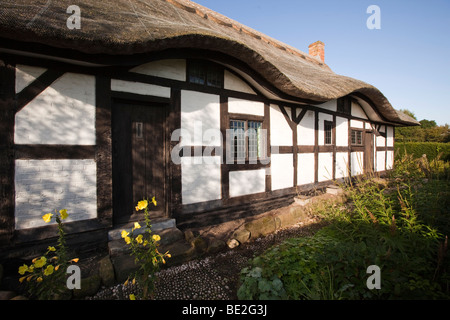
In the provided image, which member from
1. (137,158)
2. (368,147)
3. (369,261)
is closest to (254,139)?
(137,158)

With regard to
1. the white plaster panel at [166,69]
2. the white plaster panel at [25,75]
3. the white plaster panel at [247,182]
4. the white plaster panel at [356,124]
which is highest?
the white plaster panel at [166,69]

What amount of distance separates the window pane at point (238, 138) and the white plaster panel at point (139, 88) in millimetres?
1783

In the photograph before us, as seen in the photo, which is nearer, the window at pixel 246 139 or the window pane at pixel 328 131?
the window at pixel 246 139

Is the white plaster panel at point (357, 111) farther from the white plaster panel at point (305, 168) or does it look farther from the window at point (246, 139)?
the window at point (246, 139)

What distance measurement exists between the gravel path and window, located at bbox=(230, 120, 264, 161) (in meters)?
2.26

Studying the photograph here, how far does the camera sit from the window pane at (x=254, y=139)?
212 inches

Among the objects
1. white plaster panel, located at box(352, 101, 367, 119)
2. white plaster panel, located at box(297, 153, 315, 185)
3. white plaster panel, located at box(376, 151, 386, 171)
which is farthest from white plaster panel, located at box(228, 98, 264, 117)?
white plaster panel, located at box(376, 151, 386, 171)

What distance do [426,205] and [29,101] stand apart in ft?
20.5

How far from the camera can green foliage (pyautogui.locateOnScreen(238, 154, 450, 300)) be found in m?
2.01

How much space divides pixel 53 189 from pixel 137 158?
52.7 inches

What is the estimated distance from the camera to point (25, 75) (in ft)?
9.61

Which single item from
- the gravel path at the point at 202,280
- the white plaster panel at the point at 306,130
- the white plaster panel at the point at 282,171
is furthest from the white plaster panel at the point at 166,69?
the white plaster panel at the point at 306,130

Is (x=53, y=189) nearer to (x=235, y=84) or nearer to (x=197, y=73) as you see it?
(x=197, y=73)
